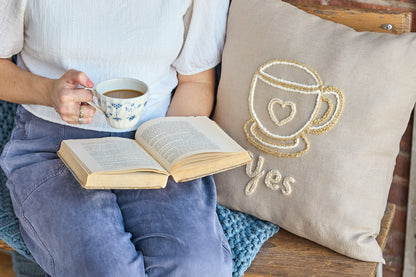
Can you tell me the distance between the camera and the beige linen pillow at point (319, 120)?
1029 millimetres

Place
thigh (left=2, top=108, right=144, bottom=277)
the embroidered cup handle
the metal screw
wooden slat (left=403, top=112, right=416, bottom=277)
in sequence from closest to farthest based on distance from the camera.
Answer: thigh (left=2, top=108, right=144, bottom=277)
the embroidered cup handle
the metal screw
wooden slat (left=403, top=112, right=416, bottom=277)

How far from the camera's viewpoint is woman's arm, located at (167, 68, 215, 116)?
4.19 feet

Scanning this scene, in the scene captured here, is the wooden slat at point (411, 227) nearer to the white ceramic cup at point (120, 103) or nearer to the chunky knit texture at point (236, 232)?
the chunky knit texture at point (236, 232)

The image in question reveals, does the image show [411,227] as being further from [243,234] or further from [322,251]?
[243,234]

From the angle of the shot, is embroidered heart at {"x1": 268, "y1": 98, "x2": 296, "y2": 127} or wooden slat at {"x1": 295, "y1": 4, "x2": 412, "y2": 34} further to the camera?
wooden slat at {"x1": 295, "y1": 4, "x2": 412, "y2": 34}

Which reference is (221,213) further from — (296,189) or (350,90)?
(350,90)

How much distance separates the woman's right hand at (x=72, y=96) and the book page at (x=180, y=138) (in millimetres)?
144

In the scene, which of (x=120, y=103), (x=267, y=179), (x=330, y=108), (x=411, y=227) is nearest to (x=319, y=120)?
(x=330, y=108)

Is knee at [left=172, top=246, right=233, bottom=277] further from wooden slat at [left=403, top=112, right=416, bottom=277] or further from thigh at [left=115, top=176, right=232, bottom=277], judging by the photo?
wooden slat at [left=403, top=112, right=416, bottom=277]

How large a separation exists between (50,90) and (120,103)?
0.74 feet

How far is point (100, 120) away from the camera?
1169 mm

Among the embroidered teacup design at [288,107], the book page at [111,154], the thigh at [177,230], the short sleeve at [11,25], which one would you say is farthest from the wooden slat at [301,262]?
the short sleeve at [11,25]

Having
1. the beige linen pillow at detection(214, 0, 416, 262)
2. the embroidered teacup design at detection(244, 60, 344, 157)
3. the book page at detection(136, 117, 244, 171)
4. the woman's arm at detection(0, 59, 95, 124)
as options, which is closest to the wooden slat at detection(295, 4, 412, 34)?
the beige linen pillow at detection(214, 0, 416, 262)

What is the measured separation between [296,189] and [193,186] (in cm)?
23
